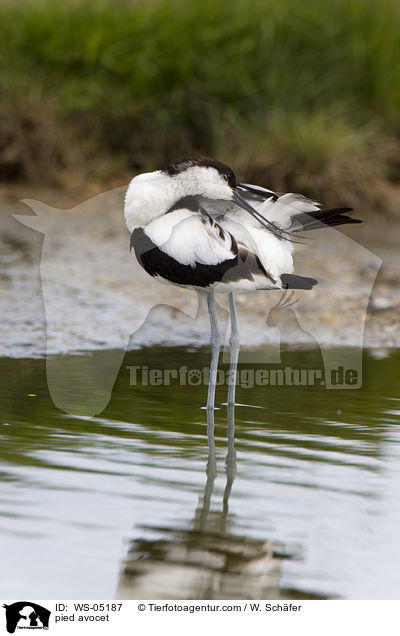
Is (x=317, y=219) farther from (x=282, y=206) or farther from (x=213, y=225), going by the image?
(x=213, y=225)

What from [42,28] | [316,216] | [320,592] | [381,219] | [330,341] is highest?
[42,28]

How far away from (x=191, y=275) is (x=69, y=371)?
1.05m

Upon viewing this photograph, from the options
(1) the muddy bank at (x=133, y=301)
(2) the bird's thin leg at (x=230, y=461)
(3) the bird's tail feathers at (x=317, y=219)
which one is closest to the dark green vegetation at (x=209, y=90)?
(1) the muddy bank at (x=133, y=301)

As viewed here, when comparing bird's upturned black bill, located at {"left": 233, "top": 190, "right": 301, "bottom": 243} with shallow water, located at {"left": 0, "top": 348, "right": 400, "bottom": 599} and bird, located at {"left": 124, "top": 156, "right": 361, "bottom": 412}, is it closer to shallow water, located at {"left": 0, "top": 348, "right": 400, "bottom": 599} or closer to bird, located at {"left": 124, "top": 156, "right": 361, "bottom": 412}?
bird, located at {"left": 124, "top": 156, "right": 361, "bottom": 412}

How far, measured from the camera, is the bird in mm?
4453

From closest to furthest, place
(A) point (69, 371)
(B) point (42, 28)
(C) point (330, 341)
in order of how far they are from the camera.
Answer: (A) point (69, 371) → (C) point (330, 341) → (B) point (42, 28)

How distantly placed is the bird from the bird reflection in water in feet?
4.58

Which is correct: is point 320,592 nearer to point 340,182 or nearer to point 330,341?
point 330,341

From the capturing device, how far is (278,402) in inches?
190

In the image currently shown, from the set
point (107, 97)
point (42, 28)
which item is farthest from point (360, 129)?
point (42, 28)

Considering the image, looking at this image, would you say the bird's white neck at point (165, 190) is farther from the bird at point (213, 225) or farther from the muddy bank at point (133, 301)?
the muddy bank at point (133, 301)
